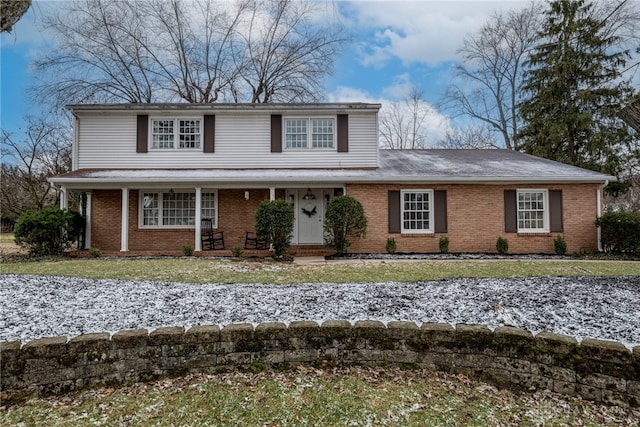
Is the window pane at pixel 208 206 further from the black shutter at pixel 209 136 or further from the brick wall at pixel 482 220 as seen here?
the brick wall at pixel 482 220

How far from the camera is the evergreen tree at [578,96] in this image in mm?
19188

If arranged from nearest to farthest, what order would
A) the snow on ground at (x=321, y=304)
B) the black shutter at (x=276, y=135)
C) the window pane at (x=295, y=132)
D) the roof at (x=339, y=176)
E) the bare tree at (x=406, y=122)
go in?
the snow on ground at (x=321, y=304)
the roof at (x=339, y=176)
the black shutter at (x=276, y=135)
the window pane at (x=295, y=132)
the bare tree at (x=406, y=122)

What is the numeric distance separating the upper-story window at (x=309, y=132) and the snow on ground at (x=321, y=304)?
8.05 meters

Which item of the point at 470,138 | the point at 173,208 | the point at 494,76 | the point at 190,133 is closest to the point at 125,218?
the point at 173,208

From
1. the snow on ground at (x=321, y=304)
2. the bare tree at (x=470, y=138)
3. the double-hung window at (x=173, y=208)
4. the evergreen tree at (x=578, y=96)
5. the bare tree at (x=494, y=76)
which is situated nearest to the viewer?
the snow on ground at (x=321, y=304)

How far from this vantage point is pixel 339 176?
11.6m

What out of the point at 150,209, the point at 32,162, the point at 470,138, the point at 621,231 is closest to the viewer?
the point at 621,231

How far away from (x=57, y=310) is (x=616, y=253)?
14.3 meters

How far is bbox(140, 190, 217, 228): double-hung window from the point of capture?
41.5 feet

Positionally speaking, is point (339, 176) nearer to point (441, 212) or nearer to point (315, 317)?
point (441, 212)

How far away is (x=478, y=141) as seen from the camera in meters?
26.6

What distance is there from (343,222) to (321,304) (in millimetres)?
6395

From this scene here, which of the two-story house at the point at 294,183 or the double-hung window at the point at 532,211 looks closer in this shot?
the two-story house at the point at 294,183

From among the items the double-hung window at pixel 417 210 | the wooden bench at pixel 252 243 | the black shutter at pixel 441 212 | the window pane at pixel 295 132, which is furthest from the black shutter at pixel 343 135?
the wooden bench at pixel 252 243
